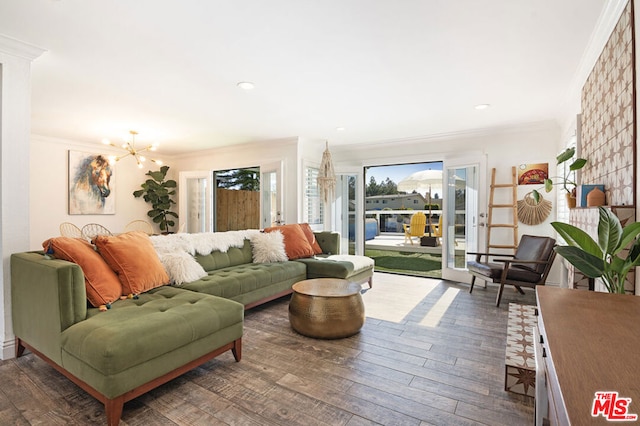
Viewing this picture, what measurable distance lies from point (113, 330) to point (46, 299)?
66 cm

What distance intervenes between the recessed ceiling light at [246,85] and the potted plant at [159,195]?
184 inches

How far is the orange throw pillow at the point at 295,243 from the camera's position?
168 inches

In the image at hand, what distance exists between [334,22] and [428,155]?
372cm

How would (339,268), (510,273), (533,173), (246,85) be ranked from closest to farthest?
(246,85) → (510,273) → (339,268) → (533,173)

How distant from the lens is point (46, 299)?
76.8 inches

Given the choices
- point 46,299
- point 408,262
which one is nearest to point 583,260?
point 46,299

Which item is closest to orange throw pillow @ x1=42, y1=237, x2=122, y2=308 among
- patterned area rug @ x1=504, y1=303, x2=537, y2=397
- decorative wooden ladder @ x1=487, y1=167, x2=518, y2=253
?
patterned area rug @ x1=504, y1=303, x2=537, y2=397

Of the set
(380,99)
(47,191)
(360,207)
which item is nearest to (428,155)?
(360,207)

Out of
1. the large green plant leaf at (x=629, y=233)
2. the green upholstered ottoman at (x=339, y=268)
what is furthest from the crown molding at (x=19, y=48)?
the large green plant leaf at (x=629, y=233)

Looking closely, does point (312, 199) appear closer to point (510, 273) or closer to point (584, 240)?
point (510, 273)

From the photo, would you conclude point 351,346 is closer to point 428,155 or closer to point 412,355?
point 412,355

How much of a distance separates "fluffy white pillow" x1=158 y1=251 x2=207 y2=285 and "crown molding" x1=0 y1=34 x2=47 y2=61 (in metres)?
1.90

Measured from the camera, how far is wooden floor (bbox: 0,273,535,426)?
171cm

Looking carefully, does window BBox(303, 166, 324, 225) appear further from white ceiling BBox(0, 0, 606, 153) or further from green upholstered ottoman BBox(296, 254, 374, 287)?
green upholstered ottoman BBox(296, 254, 374, 287)
